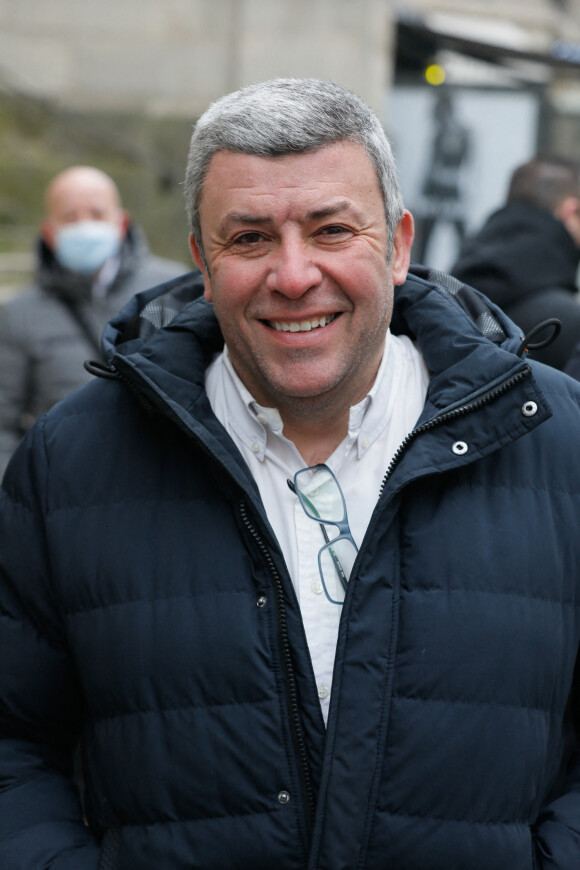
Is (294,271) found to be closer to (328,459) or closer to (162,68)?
(328,459)

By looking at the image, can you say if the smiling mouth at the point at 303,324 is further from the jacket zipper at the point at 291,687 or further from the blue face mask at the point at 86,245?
the blue face mask at the point at 86,245

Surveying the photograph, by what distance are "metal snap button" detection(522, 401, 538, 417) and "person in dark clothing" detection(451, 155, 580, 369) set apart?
69.7 inches

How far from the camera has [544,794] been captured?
220 centimetres

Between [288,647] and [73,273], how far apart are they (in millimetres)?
3362

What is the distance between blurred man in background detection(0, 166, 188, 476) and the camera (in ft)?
16.0

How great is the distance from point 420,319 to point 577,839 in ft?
3.29

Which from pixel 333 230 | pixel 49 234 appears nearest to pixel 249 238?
pixel 333 230

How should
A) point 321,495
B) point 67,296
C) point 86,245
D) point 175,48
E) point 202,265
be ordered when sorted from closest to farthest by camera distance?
point 321,495
point 202,265
point 67,296
point 86,245
point 175,48

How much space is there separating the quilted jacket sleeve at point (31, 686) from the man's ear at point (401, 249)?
0.77m

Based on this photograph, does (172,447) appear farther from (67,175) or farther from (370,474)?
(67,175)

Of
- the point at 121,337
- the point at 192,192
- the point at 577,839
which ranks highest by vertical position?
the point at 192,192

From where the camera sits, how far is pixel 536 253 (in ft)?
13.9

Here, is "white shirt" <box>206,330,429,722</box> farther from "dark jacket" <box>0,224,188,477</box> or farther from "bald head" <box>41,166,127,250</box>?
"bald head" <box>41,166,127,250</box>

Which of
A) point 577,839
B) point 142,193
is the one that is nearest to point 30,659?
point 577,839
